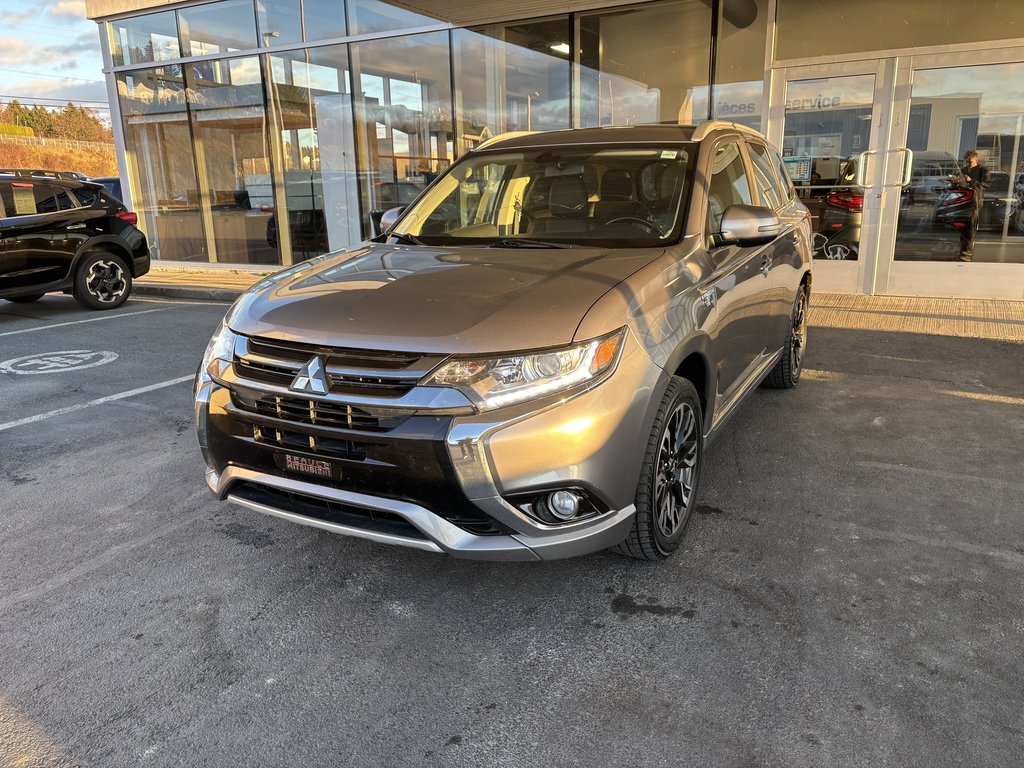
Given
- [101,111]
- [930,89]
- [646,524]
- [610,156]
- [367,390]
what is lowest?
[646,524]

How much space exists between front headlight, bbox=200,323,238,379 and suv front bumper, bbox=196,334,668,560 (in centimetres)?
20

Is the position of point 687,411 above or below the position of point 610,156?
below

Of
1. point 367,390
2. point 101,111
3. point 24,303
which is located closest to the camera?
point 367,390

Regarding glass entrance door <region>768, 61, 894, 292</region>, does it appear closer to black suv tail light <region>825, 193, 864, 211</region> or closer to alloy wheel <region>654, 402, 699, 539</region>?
black suv tail light <region>825, 193, 864, 211</region>

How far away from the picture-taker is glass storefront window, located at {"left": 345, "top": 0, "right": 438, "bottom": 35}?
37.5 ft

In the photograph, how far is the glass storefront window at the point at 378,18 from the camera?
1144 cm

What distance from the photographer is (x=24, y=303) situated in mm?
10625

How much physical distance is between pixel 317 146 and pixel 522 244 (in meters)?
10.2

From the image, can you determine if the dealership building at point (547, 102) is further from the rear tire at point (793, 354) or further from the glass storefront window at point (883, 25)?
the rear tire at point (793, 354)

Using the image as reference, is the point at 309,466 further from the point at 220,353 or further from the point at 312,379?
the point at 220,353

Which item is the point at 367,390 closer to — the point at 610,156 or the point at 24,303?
the point at 610,156

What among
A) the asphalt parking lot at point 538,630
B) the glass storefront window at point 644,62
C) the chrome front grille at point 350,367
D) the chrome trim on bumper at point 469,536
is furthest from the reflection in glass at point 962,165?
the chrome front grille at point 350,367

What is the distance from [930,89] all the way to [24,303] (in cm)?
1205

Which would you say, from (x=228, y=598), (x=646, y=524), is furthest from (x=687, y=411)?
(x=228, y=598)
